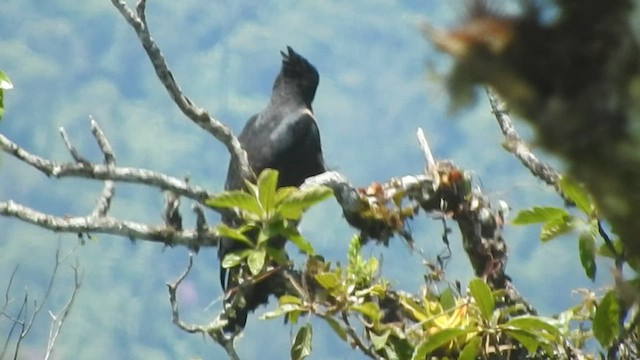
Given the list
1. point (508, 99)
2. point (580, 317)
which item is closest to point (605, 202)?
point (508, 99)

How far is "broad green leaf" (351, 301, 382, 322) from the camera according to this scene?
225 centimetres

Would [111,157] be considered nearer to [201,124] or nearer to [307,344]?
[201,124]

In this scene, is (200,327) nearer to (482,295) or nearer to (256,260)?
(256,260)

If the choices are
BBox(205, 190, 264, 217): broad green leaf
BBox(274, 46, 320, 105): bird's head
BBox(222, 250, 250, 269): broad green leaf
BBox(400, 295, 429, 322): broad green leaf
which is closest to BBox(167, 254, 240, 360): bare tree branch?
BBox(222, 250, 250, 269): broad green leaf

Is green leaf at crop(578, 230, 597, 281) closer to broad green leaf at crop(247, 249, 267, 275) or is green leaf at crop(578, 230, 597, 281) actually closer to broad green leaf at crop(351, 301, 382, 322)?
broad green leaf at crop(351, 301, 382, 322)

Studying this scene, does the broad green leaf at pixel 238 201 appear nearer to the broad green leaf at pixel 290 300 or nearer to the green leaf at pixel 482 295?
the broad green leaf at pixel 290 300

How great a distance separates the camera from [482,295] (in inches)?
78.1

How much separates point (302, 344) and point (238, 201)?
401 mm

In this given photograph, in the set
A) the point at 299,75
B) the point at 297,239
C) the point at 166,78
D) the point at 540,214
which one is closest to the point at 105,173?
the point at 166,78

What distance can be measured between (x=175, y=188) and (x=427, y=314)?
82cm

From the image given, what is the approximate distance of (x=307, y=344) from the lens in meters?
2.29

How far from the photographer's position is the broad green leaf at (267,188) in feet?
7.65

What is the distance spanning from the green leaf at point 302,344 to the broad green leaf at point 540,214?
0.62 meters

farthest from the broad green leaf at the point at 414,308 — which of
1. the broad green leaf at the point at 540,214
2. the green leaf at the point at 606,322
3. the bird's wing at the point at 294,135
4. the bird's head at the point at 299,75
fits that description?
the bird's head at the point at 299,75
